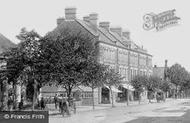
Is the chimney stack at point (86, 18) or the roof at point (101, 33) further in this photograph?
the chimney stack at point (86, 18)

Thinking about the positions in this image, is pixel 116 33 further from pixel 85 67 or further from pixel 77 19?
pixel 85 67

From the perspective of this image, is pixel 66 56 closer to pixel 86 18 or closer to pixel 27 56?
pixel 27 56

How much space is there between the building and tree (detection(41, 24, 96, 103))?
28269 mm

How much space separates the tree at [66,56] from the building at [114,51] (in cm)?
2827

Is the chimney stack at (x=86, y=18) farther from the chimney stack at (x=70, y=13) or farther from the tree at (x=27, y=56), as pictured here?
the tree at (x=27, y=56)

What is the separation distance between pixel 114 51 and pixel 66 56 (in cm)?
4225

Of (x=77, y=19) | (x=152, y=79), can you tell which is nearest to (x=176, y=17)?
(x=77, y=19)

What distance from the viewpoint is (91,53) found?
43.3 meters

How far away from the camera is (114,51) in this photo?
273 ft

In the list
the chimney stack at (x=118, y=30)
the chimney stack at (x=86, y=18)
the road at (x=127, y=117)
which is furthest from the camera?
the chimney stack at (x=118, y=30)

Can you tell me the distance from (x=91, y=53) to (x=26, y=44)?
6481 millimetres

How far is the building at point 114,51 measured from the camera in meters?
78.8

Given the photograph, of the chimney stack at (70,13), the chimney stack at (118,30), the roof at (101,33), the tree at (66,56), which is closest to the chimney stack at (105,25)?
the roof at (101,33)

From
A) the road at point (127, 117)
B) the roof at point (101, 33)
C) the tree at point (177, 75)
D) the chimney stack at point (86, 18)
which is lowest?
the road at point (127, 117)
